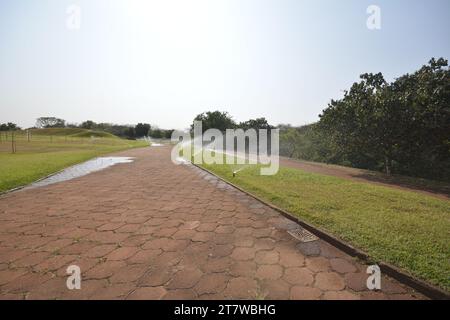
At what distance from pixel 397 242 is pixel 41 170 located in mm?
13666

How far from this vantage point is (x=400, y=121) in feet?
34.9

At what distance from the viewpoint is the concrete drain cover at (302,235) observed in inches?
161

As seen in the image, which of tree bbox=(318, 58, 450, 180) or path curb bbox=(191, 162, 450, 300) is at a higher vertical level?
tree bbox=(318, 58, 450, 180)

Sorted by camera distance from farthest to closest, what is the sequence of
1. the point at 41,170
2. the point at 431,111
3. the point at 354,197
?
the point at 41,170, the point at 431,111, the point at 354,197

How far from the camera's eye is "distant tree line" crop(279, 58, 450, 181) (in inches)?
392

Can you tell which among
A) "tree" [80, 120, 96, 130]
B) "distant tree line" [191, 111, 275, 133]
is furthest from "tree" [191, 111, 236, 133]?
"tree" [80, 120, 96, 130]

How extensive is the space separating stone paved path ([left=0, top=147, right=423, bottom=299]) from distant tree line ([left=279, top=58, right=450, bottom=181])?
29.9 feet

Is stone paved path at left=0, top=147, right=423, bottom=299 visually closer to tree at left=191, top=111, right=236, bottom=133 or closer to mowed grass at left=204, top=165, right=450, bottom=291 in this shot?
mowed grass at left=204, top=165, right=450, bottom=291

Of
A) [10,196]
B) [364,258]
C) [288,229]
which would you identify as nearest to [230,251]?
[288,229]

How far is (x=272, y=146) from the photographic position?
25.1m

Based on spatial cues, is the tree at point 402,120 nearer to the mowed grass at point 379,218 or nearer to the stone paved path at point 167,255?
the mowed grass at point 379,218

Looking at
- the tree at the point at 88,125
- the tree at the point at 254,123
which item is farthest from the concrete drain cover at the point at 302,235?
the tree at the point at 88,125
